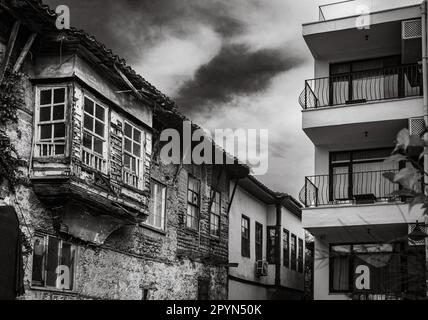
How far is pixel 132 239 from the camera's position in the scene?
696 inches

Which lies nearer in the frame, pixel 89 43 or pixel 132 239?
pixel 89 43

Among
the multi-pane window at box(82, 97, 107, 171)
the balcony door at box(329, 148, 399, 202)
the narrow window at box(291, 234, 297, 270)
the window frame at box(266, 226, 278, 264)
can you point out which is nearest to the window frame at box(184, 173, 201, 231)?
the balcony door at box(329, 148, 399, 202)

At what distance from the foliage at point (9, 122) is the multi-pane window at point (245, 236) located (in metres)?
14.4

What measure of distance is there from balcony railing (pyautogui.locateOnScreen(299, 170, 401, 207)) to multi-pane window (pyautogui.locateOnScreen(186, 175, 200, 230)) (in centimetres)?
366

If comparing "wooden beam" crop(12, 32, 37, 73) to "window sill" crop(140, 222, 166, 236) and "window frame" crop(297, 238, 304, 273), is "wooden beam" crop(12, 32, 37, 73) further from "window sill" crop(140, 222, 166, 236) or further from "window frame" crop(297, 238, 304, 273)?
"window frame" crop(297, 238, 304, 273)

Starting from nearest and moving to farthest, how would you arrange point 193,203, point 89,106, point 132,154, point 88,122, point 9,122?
point 9,122, point 88,122, point 89,106, point 132,154, point 193,203

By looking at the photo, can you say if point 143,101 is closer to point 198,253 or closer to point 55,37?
point 55,37

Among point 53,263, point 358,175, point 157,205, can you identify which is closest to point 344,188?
point 358,175

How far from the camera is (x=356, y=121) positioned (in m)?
19.5

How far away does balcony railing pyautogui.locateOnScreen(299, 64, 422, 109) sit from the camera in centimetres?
1998

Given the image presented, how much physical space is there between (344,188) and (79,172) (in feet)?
31.2

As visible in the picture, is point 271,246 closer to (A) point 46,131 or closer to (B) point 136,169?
(B) point 136,169

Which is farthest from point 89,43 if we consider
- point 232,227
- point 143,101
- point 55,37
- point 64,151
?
point 232,227
